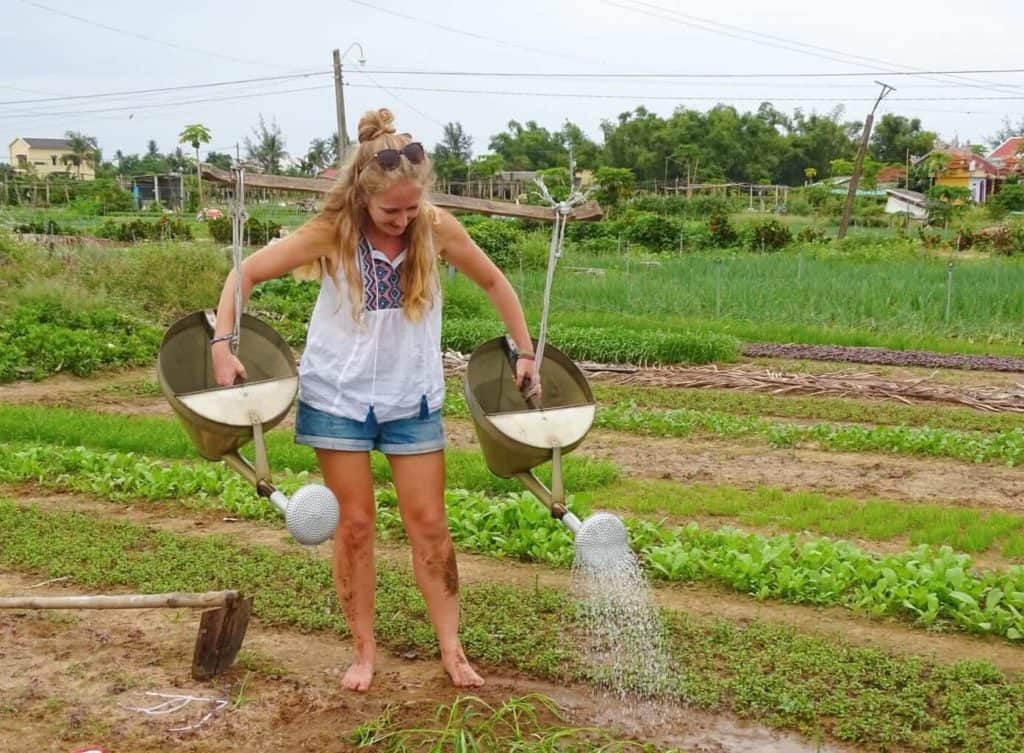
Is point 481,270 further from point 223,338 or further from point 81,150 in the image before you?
point 81,150

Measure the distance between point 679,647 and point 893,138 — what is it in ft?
204

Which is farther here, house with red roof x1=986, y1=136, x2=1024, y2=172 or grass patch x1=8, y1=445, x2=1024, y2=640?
house with red roof x1=986, y1=136, x2=1024, y2=172

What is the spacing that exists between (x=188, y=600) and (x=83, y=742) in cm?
48

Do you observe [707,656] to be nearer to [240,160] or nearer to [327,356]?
[327,356]

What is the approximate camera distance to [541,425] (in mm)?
3371

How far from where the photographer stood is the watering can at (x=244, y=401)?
3066mm

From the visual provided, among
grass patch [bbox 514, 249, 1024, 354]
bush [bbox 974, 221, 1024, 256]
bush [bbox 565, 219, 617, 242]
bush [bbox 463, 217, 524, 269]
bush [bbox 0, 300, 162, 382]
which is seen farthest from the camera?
bush [bbox 565, 219, 617, 242]

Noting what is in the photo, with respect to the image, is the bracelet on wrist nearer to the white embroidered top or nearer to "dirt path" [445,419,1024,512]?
the white embroidered top

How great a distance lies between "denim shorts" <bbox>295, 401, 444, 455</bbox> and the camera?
3.25 meters

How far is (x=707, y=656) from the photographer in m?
3.72

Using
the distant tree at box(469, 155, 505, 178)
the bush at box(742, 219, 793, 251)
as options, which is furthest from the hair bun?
the distant tree at box(469, 155, 505, 178)

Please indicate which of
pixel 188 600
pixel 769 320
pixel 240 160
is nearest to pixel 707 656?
pixel 188 600

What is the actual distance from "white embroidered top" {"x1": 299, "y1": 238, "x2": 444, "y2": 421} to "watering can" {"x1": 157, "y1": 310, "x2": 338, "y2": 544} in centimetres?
13

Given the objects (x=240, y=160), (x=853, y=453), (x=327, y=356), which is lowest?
(x=853, y=453)
